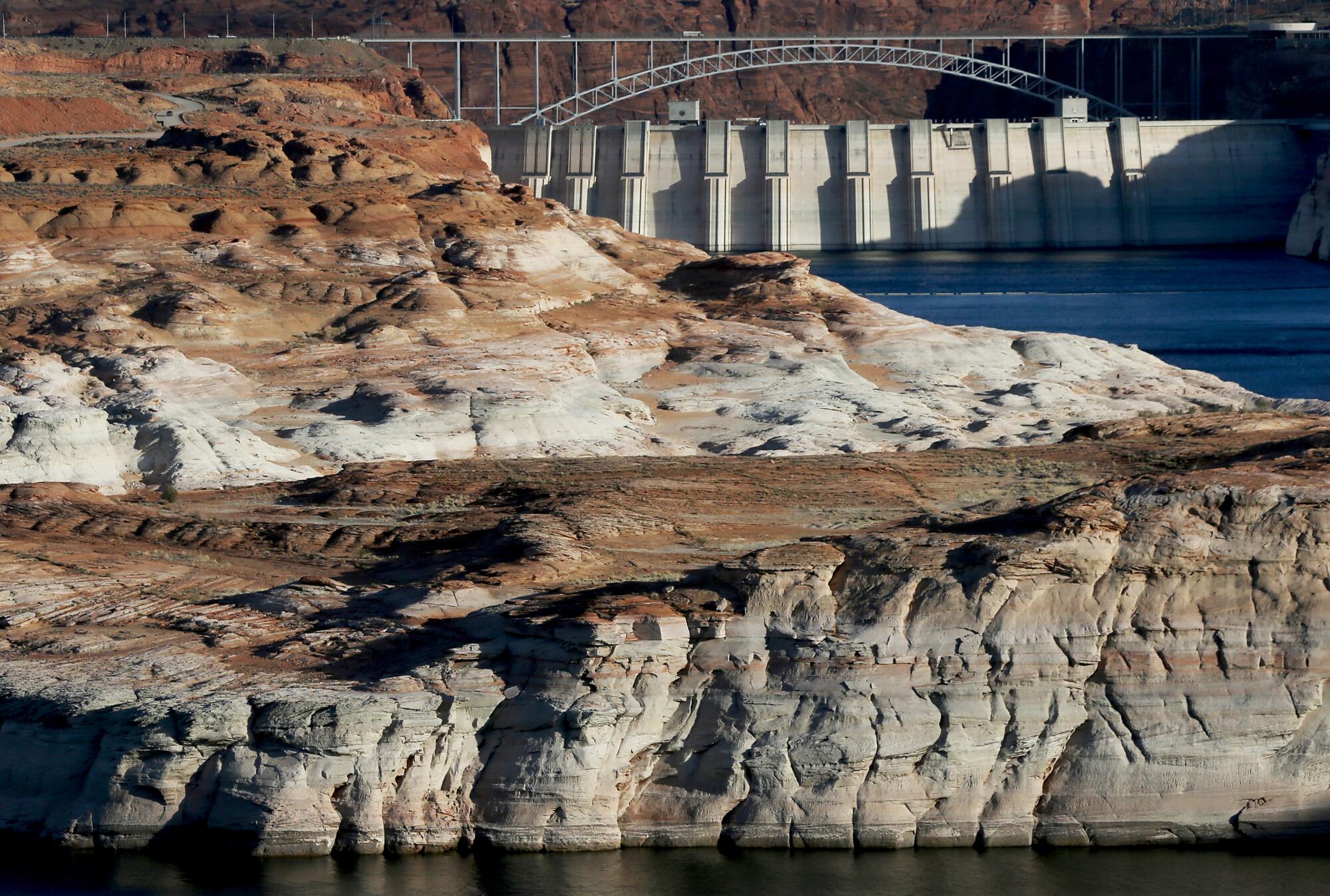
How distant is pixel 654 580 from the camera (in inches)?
1064

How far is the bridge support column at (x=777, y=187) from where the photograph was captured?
12431 centimetres

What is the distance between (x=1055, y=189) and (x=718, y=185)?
21146mm

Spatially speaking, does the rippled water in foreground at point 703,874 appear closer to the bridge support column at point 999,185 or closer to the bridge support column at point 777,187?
the bridge support column at point 777,187

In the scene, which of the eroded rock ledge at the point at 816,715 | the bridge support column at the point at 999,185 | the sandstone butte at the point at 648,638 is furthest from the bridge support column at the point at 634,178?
the eroded rock ledge at the point at 816,715

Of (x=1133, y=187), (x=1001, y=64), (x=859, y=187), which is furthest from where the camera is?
(x=1001, y=64)

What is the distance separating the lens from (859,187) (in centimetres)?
12538

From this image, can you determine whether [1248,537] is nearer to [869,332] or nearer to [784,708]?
[784,708]

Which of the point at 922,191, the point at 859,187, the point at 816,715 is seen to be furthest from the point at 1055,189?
the point at 816,715

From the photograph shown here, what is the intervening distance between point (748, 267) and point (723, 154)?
217 feet

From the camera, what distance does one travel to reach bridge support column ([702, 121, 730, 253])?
124000 mm

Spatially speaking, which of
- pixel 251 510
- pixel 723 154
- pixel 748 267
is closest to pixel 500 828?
pixel 251 510

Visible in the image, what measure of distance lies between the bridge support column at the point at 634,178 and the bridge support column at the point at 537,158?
525cm

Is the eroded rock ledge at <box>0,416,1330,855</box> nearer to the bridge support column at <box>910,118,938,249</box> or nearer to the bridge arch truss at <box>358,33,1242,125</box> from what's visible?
the bridge support column at <box>910,118,938,249</box>

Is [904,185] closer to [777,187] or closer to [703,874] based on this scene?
[777,187]
